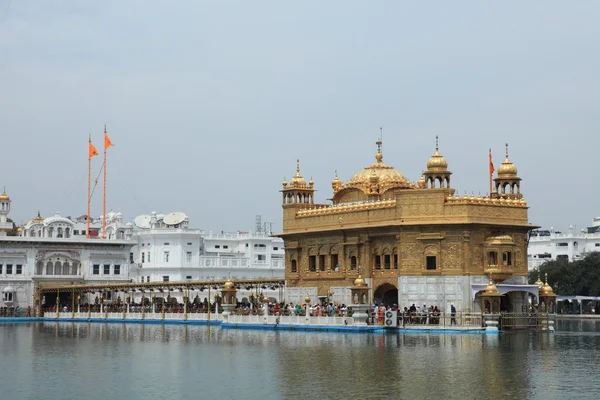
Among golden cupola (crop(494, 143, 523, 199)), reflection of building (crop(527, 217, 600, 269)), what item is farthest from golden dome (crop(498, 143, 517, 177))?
reflection of building (crop(527, 217, 600, 269))

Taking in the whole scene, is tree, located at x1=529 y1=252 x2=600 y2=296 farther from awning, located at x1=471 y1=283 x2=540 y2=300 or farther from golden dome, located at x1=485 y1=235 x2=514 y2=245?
golden dome, located at x1=485 y1=235 x2=514 y2=245

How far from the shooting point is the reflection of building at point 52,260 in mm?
72688

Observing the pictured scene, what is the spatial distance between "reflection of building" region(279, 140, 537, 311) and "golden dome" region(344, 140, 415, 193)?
0.34ft

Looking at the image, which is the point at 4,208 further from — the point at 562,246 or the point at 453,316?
the point at 562,246

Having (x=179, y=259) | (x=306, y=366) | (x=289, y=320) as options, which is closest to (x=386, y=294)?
(x=289, y=320)

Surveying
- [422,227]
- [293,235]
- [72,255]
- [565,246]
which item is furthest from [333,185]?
[565,246]

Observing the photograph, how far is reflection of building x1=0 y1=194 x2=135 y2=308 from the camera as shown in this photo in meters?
72.7

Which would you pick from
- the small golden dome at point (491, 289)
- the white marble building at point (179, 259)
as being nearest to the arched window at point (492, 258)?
the small golden dome at point (491, 289)

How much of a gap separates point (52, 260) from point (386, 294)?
3109 centimetres

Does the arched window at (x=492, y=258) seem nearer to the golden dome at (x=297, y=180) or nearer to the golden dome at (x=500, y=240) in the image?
the golden dome at (x=500, y=240)

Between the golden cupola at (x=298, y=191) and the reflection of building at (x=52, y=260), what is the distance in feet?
75.5

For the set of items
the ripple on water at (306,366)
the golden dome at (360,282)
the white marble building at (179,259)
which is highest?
the white marble building at (179,259)

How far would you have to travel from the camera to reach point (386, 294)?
171 feet

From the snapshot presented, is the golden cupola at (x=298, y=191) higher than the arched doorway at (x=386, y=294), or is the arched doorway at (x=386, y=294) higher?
the golden cupola at (x=298, y=191)
